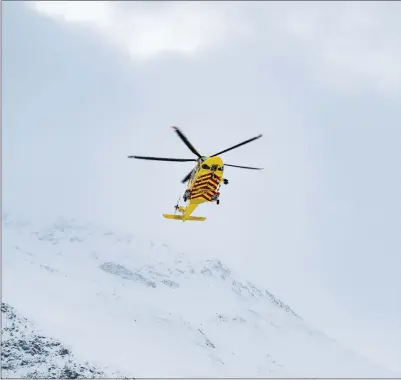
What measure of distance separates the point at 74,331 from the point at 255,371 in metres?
20.9

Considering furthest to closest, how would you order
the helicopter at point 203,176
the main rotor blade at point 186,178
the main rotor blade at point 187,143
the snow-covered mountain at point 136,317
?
1. the snow-covered mountain at point 136,317
2. the main rotor blade at point 186,178
3. the helicopter at point 203,176
4. the main rotor blade at point 187,143

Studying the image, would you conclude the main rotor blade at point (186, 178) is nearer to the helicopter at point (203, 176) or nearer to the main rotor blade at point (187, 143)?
the helicopter at point (203, 176)

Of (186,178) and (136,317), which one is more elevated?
(186,178)

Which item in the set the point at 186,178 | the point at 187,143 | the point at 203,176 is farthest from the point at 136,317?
the point at 187,143

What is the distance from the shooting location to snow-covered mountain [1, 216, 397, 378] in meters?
34.4

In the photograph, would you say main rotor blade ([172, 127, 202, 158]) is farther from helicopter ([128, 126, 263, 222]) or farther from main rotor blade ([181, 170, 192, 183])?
main rotor blade ([181, 170, 192, 183])

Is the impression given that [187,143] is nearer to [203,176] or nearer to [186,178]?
[203,176]

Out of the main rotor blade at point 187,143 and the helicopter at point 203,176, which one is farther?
the helicopter at point 203,176

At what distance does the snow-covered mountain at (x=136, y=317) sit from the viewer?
113 ft

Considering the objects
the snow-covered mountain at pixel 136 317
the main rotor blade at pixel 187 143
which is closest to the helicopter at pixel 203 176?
the main rotor blade at pixel 187 143

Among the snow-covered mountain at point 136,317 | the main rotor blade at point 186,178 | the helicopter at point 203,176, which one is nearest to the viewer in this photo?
the helicopter at point 203,176

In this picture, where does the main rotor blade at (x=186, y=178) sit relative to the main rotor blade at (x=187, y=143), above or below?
above

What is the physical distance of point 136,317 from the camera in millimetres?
52625

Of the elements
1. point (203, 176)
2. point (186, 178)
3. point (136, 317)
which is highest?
point (186, 178)
